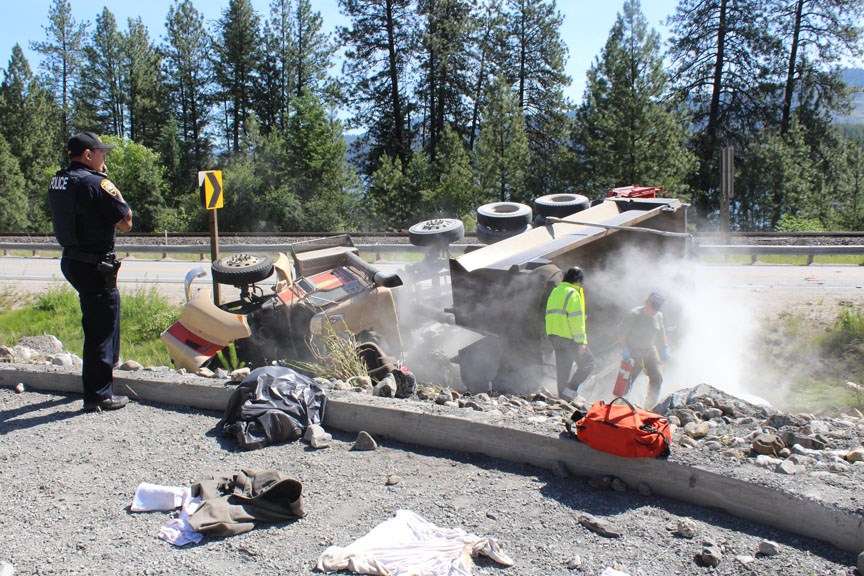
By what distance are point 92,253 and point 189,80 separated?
50.6 metres

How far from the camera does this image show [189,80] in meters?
51.2

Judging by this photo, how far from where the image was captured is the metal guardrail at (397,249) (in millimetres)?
15734

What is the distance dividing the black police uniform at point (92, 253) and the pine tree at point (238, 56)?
143 feet

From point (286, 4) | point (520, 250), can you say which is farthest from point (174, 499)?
point (286, 4)

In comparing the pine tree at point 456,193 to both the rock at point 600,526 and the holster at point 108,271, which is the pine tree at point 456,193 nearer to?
the holster at point 108,271

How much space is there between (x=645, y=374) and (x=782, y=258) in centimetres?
1088

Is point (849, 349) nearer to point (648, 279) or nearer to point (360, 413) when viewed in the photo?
point (648, 279)

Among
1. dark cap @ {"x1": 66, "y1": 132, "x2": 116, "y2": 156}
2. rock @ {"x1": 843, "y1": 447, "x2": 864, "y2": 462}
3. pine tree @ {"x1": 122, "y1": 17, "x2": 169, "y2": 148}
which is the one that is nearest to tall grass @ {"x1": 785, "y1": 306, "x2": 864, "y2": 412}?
rock @ {"x1": 843, "y1": 447, "x2": 864, "y2": 462}

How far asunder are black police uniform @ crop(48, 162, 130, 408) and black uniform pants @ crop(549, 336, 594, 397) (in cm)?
386

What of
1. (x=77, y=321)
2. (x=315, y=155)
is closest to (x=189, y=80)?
(x=315, y=155)

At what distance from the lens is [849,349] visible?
9086 millimetres

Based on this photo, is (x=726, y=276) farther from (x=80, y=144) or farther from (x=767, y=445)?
(x=80, y=144)

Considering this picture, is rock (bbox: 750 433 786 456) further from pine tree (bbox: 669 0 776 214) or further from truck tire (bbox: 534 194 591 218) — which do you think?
pine tree (bbox: 669 0 776 214)

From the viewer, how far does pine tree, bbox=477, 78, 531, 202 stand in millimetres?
34281
